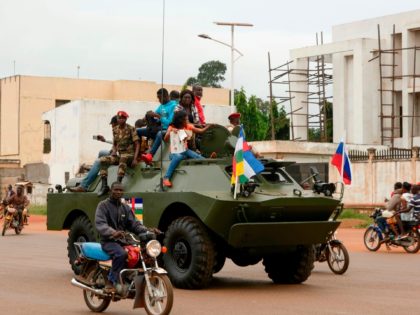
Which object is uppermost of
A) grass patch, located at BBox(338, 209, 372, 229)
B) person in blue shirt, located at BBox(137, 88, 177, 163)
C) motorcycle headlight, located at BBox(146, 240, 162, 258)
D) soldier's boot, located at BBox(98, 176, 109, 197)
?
person in blue shirt, located at BBox(137, 88, 177, 163)

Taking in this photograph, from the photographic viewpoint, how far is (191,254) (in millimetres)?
15234

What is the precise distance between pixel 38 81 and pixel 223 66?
144 ft

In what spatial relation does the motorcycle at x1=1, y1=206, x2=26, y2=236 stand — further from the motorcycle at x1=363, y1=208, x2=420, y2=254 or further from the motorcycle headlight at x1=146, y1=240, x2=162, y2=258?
the motorcycle headlight at x1=146, y1=240, x2=162, y2=258

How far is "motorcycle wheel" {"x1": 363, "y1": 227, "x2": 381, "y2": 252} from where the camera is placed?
25.1 meters

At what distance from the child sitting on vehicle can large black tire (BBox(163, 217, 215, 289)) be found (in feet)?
3.20

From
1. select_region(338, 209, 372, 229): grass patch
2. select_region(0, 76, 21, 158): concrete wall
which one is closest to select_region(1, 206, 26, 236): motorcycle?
select_region(338, 209, 372, 229): grass patch

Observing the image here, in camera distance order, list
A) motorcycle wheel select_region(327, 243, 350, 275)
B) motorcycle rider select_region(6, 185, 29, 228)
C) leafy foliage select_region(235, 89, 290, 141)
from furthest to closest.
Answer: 1. leafy foliage select_region(235, 89, 290, 141)
2. motorcycle rider select_region(6, 185, 29, 228)
3. motorcycle wheel select_region(327, 243, 350, 275)

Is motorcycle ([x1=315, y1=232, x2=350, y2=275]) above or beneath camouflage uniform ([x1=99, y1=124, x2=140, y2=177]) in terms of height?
beneath

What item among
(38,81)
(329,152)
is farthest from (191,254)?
(38,81)

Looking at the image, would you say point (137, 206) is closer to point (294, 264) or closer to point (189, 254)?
point (189, 254)

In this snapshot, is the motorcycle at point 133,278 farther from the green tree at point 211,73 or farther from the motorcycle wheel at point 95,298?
the green tree at point 211,73

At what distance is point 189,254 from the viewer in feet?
50.4

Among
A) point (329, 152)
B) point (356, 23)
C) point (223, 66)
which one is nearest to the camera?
point (329, 152)

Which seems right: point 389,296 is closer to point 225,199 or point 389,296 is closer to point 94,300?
point 225,199
